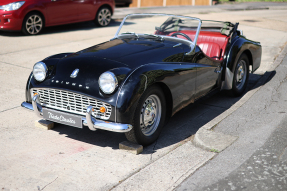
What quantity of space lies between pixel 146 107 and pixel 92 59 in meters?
0.89

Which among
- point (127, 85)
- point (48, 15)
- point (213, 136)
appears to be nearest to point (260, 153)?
point (213, 136)

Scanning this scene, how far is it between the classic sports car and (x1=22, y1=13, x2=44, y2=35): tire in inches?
230

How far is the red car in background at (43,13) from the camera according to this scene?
32.4 ft

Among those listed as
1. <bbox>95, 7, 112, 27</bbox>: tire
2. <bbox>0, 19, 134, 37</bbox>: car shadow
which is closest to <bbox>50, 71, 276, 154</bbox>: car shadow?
<bbox>0, 19, 134, 37</bbox>: car shadow

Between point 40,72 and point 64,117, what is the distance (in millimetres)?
697

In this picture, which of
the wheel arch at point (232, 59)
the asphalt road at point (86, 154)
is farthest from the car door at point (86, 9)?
the wheel arch at point (232, 59)

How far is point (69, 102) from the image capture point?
156 inches

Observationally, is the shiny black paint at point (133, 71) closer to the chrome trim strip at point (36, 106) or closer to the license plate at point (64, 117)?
the chrome trim strip at point (36, 106)

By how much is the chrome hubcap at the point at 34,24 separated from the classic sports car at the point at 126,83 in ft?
19.3

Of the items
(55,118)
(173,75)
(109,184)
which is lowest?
(109,184)

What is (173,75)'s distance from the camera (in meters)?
4.34

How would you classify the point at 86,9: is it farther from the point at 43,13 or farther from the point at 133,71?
the point at 133,71

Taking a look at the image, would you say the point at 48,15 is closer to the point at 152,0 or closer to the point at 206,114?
the point at 206,114

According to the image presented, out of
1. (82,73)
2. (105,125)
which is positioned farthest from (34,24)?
(105,125)
